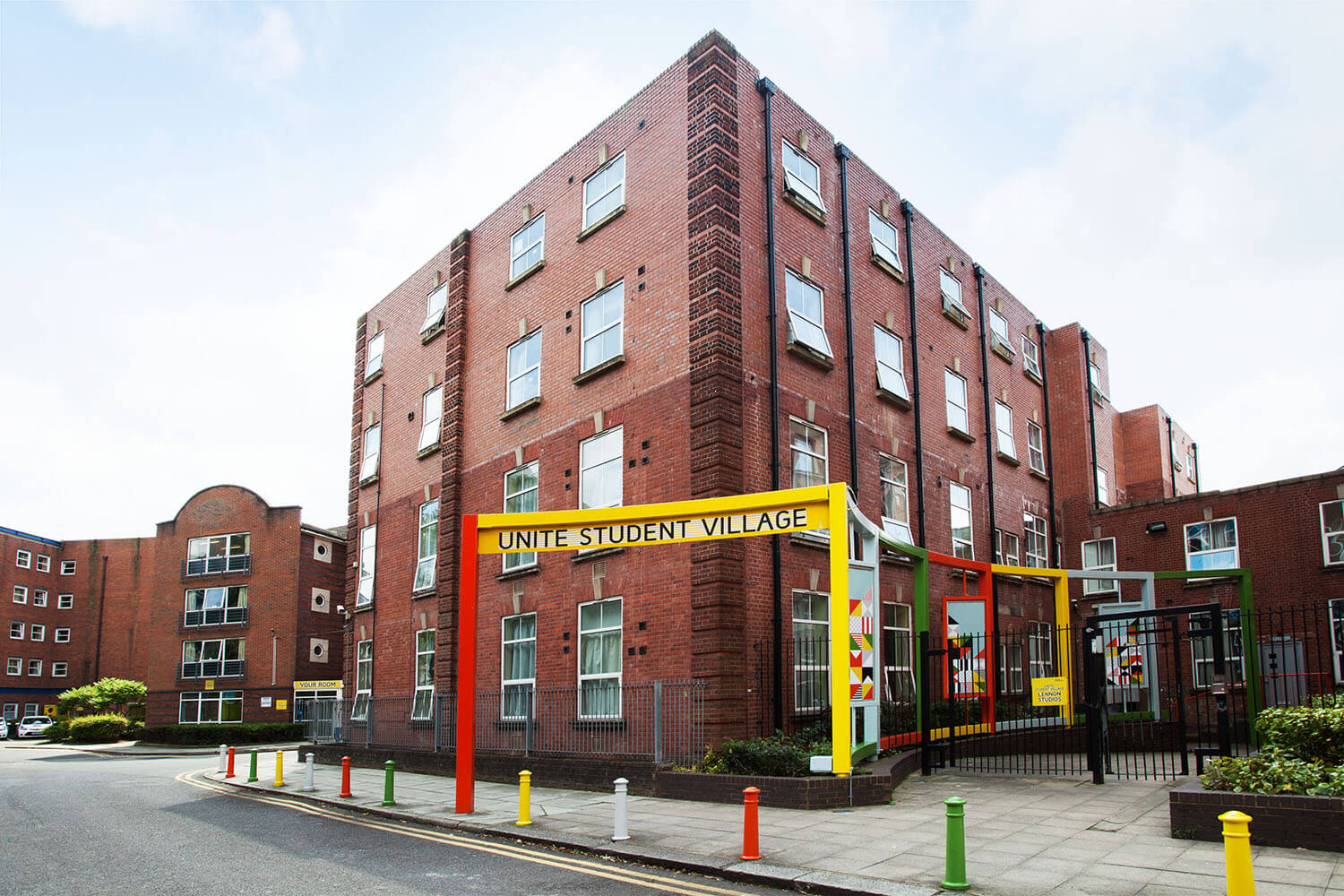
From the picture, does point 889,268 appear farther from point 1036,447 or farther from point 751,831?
point 751,831

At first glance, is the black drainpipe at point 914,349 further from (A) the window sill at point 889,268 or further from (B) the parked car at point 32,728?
(B) the parked car at point 32,728

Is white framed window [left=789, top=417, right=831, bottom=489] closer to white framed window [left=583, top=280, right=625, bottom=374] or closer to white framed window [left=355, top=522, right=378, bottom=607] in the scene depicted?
white framed window [left=583, top=280, right=625, bottom=374]

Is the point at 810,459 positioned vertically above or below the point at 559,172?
below

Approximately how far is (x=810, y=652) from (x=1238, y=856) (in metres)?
10.9

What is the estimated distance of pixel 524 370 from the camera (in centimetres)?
2183

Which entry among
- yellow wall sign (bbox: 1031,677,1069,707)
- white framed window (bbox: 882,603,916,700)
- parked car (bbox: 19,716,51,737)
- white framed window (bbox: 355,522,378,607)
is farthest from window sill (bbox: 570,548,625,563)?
parked car (bbox: 19,716,51,737)

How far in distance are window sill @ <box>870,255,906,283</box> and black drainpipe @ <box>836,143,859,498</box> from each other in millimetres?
1250

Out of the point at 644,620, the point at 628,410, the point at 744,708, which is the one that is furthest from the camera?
the point at 628,410

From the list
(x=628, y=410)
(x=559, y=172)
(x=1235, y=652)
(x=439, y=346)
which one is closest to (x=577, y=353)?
(x=628, y=410)

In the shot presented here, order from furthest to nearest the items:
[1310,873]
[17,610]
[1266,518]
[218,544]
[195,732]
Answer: [17,610] → [218,544] → [195,732] → [1266,518] → [1310,873]

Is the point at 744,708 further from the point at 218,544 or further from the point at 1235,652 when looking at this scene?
the point at 218,544

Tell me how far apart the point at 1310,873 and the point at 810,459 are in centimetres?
1133

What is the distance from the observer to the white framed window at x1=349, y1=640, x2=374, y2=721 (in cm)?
2477

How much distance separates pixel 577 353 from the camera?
20.1m
